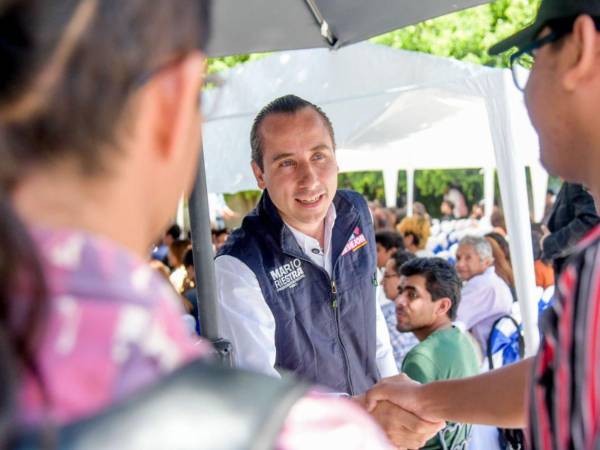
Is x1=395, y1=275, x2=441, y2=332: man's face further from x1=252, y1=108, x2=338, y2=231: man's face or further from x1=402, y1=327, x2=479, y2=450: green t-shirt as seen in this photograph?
x1=252, y1=108, x2=338, y2=231: man's face

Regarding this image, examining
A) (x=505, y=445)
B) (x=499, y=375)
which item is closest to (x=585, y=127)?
(x=499, y=375)

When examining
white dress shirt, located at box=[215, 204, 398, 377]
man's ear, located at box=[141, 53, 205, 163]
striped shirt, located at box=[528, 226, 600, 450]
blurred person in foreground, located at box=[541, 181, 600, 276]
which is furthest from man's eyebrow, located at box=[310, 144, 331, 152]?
man's ear, located at box=[141, 53, 205, 163]

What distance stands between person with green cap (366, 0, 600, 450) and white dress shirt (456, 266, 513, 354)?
14.6ft

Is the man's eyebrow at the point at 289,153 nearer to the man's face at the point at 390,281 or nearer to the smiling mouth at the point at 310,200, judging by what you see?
the smiling mouth at the point at 310,200

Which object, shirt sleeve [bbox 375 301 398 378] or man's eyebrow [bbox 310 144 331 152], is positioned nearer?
man's eyebrow [bbox 310 144 331 152]

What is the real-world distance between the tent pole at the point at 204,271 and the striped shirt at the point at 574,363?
4.97ft

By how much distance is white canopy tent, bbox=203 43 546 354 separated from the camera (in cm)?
587

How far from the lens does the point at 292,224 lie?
3133mm

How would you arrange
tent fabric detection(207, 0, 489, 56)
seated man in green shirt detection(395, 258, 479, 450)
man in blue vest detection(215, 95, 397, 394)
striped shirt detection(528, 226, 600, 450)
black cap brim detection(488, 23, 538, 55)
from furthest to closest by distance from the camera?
seated man in green shirt detection(395, 258, 479, 450)
tent fabric detection(207, 0, 489, 56)
man in blue vest detection(215, 95, 397, 394)
black cap brim detection(488, 23, 538, 55)
striped shirt detection(528, 226, 600, 450)

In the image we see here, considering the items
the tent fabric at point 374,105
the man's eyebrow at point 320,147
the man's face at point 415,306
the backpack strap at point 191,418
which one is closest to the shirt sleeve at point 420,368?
the man's face at point 415,306

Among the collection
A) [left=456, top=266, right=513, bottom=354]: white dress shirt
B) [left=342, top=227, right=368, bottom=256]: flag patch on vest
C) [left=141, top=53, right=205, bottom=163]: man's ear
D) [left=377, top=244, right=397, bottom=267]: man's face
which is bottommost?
[left=456, top=266, right=513, bottom=354]: white dress shirt

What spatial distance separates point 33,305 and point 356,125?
24.6 feet

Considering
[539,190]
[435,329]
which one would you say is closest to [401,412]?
[435,329]

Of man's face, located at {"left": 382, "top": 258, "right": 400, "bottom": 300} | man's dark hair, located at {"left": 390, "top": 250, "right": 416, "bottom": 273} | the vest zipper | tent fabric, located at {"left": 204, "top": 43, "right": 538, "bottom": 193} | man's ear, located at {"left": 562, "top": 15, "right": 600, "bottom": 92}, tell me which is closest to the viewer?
man's ear, located at {"left": 562, "top": 15, "right": 600, "bottom": 92}
